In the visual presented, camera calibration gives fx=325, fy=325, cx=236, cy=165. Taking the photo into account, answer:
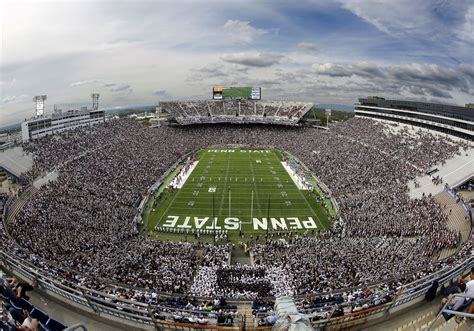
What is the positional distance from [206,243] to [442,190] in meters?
21.4

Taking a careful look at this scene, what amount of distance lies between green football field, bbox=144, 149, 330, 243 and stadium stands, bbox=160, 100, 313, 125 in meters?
28.8

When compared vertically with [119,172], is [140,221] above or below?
below

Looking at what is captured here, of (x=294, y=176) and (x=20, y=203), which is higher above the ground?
(x=294, y=176)

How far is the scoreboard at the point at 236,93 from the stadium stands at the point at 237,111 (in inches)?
69.6

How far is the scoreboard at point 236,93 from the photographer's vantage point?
87.2 m

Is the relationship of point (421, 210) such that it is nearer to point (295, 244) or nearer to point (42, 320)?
point (295, 244)

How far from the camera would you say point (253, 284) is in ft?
56.7

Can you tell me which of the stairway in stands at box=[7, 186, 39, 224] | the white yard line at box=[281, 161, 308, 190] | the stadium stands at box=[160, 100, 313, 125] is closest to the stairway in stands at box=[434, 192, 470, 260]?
the white yard line at box=[281, 161, 308, 190]

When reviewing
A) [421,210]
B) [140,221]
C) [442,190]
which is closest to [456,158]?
[442,190]

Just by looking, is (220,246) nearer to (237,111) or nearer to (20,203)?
(20,203)

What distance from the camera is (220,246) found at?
24.0m

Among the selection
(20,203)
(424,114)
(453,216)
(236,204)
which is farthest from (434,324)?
(424,114)

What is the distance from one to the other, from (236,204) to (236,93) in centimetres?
5980

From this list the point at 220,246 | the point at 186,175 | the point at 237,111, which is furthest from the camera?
the point at 237,111
